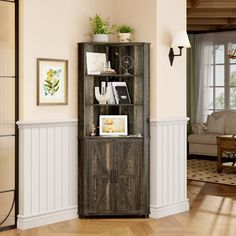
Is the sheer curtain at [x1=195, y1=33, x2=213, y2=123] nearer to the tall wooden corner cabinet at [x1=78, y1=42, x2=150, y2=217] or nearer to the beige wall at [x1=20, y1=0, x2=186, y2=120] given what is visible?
the beige wall at [x1=20, y1=0, x2=186, y2=120]

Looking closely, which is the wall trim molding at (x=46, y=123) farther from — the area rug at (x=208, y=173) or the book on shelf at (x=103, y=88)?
the area rug at (x=208, y=173)

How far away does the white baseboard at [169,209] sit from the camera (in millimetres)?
6406

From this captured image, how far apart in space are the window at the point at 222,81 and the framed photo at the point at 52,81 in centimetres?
675

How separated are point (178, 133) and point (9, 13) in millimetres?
2385

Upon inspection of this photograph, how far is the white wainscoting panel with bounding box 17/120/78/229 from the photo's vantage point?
5.89 m

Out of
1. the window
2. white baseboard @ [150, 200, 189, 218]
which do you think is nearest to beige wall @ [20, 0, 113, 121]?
white baseboard @ [150, 200, 189, 218]

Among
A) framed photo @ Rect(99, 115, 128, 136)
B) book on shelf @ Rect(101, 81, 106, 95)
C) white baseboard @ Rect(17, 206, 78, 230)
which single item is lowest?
white baseboard @ Rect(17, 206, 78, 230)

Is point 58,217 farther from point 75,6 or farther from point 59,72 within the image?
point 75,6

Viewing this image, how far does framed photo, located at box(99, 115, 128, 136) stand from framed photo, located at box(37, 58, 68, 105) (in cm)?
50

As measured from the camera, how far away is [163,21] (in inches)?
251

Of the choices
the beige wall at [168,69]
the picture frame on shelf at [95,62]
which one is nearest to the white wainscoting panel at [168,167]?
the beige wall at [168,69]

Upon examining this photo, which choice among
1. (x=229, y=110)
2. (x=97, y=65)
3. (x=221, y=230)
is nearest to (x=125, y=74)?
(x=97, y=65)

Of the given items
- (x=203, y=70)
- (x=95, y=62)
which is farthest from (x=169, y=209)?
(x=203, y=70)

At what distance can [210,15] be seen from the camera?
1007cm
